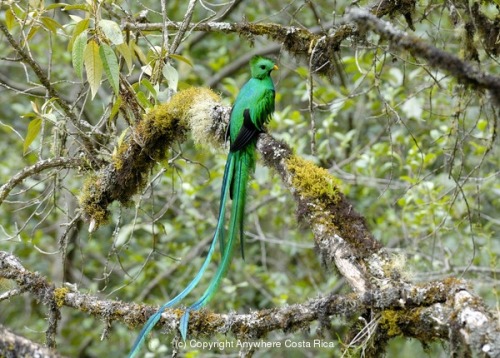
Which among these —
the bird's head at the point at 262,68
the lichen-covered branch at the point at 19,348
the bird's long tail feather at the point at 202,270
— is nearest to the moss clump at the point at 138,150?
the bird's long tail feather at the point at 202,270

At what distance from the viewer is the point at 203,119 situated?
253cm

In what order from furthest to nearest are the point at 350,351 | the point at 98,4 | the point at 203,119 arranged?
the point at 203,119
the point at 98,4
the point at 350,351

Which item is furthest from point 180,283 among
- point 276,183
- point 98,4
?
point 98,4

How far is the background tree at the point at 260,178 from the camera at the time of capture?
171 centimetres

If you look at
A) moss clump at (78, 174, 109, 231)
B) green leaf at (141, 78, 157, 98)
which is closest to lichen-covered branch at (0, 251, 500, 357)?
moss clump at (78, 174, 109, 231)

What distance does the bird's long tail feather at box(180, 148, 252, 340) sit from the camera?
204 cm

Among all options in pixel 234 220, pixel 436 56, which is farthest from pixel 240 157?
pixel 436 56

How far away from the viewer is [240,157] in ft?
8.71

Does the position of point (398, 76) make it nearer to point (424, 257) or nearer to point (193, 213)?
point (424, 257)

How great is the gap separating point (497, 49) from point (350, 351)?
1.25 metres

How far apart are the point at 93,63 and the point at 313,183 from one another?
0.80 metres

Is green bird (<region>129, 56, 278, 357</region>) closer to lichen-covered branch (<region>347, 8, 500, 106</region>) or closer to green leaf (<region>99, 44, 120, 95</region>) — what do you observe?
green leaf (<region>99, 44, 120, 95</region>)

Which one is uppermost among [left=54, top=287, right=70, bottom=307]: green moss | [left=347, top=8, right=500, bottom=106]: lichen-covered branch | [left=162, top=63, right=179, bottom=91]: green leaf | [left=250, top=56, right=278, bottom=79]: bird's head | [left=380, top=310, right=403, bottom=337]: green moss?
[left=250, top=56, right=278, bottom=79]: bird's head

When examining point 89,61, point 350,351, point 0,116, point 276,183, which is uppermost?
point 0,116
